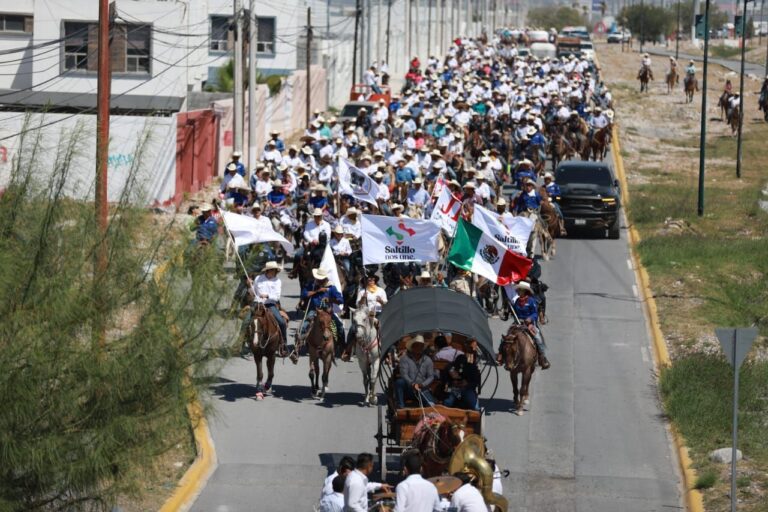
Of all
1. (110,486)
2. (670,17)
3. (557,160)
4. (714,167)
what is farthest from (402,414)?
(670,17)

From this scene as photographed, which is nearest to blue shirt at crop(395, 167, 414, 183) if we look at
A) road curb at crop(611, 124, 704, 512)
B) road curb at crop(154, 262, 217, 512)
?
road curb at crop(611, 124, 704, 512)

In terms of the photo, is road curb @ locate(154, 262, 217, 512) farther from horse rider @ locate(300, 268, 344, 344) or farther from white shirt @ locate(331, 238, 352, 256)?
white shirt @ locate(331, 238, 352, 256)

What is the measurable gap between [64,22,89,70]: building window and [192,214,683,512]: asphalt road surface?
2636 centimetres

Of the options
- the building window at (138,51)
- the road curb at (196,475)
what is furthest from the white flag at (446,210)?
the building window at (138,51)

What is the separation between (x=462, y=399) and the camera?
65.3 feet

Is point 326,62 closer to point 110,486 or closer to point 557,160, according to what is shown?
point 557,160

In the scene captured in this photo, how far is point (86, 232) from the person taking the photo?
1453cm

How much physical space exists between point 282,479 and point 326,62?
190 ft

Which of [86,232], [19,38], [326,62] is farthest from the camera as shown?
[326,62]

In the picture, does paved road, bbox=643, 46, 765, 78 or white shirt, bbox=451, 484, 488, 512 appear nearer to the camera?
white shirt, bbox=451, 484, 488, 512

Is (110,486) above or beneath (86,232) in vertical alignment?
beneath

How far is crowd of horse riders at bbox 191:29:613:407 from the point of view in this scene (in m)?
24.3

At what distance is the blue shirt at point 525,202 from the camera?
3378 cm

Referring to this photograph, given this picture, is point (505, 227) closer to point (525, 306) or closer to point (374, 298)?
point (525, 306)
